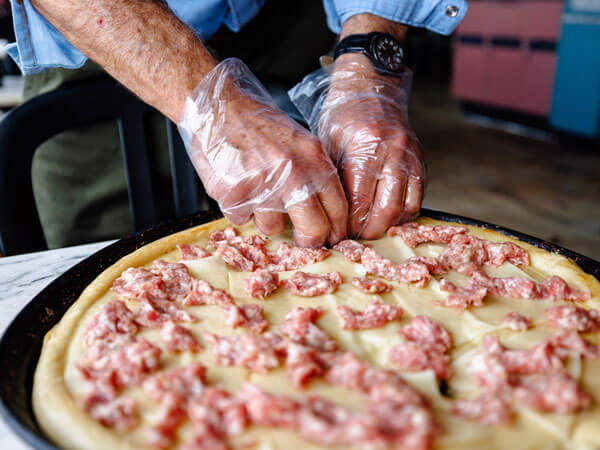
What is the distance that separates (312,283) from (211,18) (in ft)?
2.96

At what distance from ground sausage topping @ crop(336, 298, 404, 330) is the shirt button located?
898 mm

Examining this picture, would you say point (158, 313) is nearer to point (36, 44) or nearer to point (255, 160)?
point (255, 160)

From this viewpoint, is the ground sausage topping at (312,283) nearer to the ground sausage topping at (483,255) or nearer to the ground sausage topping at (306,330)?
the ground sausage topping at (306,330)

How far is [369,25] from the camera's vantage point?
4.45 ft

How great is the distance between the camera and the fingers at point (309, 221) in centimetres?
Result: 98

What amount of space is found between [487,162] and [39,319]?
4.28 meters

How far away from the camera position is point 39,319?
0.80 metres

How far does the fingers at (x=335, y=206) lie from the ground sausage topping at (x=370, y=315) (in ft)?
0.77

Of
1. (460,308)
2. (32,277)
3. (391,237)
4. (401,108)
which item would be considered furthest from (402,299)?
(32,277)

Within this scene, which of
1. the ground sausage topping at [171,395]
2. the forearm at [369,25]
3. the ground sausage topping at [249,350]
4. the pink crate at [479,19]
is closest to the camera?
the ground sausage topping at [171,395]

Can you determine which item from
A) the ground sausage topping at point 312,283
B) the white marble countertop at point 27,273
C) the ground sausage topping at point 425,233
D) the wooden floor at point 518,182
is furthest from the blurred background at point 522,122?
the ground sausage topping at point 312,283

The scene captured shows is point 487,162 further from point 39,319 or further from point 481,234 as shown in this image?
point 39,319

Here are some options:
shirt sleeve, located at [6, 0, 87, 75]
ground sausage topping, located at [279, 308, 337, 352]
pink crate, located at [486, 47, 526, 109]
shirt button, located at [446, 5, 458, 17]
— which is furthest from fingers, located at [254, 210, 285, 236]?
pink crate, located at [486, 47, 526, 109]

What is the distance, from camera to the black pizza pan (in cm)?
60
